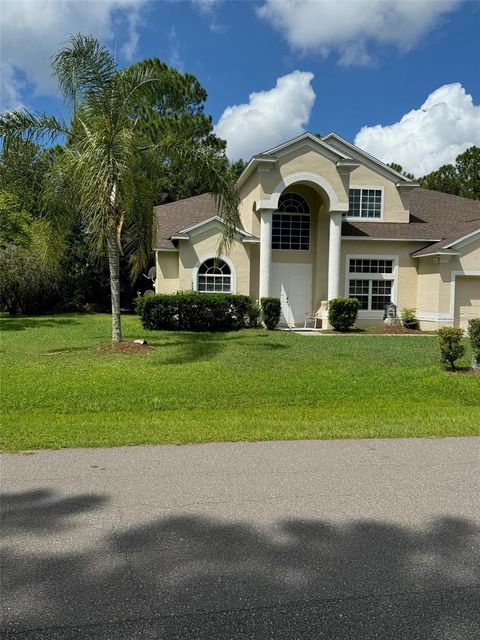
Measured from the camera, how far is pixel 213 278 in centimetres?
2095

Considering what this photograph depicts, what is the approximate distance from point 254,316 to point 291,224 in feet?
18.2

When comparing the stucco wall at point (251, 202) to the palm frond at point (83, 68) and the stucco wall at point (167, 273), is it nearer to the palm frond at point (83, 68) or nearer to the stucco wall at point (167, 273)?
the stucco wall at point (167, 273)

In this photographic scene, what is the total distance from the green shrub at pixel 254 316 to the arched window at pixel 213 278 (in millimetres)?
2126

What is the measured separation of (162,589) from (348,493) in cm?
204

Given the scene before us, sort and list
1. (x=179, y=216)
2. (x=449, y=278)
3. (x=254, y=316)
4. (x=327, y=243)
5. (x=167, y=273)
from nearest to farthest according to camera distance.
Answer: (x=254, y=316)
(x=449, y=278)
(x=167, y=273)
(x=327, y=243)
(x=179, y=216)

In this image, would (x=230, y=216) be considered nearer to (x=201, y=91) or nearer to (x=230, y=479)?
(x=230, y=479)

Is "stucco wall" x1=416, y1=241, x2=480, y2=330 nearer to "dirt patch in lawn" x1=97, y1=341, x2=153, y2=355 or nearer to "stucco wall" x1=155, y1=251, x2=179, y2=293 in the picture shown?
"stucco wall" x1=155, y1=251, x2=179, y2=293

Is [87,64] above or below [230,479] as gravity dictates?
above

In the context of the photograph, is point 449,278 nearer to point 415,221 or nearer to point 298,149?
point 415,221

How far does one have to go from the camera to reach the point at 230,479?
4.82m

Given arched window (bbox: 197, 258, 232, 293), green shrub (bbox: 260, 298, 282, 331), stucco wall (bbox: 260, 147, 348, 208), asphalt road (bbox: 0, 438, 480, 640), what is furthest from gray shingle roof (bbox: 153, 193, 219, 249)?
asphalt road (bbox: 0, 438, 480, 640)

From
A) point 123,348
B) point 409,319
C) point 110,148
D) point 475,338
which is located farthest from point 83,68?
point 409,319

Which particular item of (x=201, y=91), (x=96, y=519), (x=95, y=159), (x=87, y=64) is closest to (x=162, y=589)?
(x=96, y=519)

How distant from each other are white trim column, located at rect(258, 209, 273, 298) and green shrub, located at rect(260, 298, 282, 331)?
1.24 meters
